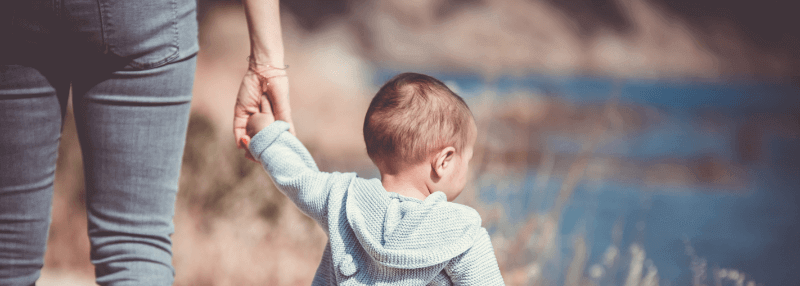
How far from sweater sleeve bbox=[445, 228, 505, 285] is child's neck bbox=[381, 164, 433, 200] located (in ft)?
0.55

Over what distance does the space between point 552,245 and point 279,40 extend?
1770mm

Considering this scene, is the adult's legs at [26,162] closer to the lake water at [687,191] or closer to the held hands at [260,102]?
the held hands at [260,102]

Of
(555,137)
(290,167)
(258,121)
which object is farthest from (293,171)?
(555,137)

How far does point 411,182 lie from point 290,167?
0.28 meters

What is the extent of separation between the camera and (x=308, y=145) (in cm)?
295

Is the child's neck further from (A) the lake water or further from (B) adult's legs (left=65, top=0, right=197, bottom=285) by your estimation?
(A) the lake water

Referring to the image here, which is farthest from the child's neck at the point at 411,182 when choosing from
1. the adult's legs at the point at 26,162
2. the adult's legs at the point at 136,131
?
the adult's legs at the point at 26,162

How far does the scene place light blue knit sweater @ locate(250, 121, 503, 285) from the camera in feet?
3.16

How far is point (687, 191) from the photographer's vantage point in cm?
339

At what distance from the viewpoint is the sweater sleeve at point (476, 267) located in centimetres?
99

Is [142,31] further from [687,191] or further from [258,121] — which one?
[687,191]

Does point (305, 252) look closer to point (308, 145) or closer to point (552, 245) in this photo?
point (308, 145)

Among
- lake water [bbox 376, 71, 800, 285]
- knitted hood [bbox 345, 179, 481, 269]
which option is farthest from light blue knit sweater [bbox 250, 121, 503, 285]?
lake water [bbox 376, 71, 800, 285]

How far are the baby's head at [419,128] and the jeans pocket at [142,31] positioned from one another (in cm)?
43
